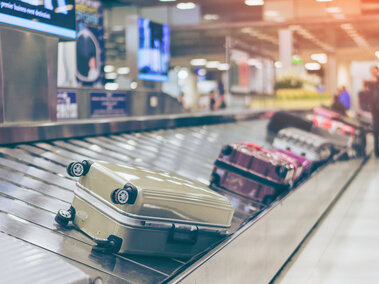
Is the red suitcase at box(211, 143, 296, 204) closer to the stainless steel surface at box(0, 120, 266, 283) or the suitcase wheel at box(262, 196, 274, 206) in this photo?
the suitcase wheel at box(262, 196, 274, 206)

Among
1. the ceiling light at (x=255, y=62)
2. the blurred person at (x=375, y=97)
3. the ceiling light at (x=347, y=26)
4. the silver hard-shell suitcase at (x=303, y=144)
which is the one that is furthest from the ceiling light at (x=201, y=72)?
the silver hard-shell suitcase at (x=303, y=144)

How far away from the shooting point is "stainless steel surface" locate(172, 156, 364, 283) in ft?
6.45

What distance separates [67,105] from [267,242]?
15.0 ft

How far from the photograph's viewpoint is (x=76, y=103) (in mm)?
6945

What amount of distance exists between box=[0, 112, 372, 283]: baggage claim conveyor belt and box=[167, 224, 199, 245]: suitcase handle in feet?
0.31

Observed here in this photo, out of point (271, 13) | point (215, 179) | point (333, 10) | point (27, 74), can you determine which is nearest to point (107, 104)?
point (27, 74)

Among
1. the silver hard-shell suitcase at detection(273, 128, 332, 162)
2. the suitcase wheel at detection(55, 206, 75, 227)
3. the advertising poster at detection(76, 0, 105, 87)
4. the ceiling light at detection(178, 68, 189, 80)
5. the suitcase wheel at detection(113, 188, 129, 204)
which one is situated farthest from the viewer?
the ceiling light at detection(178, 68, 189, 80)

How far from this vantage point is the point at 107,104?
8062mm

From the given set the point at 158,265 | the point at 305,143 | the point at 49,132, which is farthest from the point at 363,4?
the point at 158,265

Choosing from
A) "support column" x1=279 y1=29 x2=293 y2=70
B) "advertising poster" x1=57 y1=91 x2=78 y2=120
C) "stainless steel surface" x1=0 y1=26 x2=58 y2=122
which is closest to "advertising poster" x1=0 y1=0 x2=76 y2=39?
"stainless steel surface" x1=0 y1=26 x2=58 y2=122

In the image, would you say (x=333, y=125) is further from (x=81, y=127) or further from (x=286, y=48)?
(x=286, y=48)

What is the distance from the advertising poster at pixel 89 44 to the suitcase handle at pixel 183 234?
→ 792cm

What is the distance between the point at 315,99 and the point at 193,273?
14.2 metres

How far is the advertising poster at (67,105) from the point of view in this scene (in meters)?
6.66
